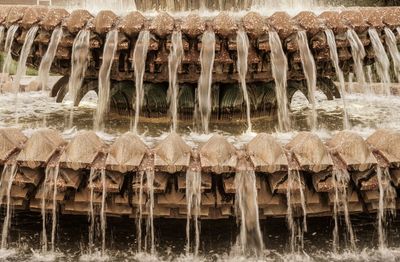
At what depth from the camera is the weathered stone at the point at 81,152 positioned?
4.50 m

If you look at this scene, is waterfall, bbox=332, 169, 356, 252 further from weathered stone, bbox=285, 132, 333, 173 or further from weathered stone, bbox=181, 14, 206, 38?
weathered stone, bbox=181, 14, 206, 38

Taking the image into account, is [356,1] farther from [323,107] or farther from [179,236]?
[179,236]

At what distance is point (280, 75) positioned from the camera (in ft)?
19.3

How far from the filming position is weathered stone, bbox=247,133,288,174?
4.46 meters

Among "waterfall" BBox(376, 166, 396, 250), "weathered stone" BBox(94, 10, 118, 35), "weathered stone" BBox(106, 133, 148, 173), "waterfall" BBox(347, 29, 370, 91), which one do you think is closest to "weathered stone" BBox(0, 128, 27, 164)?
"weathered stone" BBox(106, 133, 148, 173)

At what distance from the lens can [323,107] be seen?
8.34 m

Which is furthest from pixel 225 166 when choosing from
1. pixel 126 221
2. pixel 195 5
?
pixel 195 5

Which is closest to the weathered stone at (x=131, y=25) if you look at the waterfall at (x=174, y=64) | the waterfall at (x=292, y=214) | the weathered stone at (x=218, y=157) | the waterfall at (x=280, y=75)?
the waterfall at (x=174, y=64)

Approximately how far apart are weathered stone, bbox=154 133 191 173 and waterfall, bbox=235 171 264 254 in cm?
43

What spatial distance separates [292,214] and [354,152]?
70cm

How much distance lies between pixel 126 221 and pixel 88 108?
3.12m

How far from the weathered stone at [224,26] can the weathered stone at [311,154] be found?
1.36 metres

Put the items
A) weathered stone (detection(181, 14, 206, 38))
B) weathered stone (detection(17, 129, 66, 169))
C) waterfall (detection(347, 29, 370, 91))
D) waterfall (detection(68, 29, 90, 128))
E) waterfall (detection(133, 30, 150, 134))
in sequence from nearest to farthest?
weathered stone (detection(17, 129, 66, 169))
weathered stone (detection(181, 14, 206, 38))
waterfall (detection(133, 30, 150, 134))
waterfall (detection(68, 29, 90, 128))
waterfall (detection(347, 29, 370, 91))

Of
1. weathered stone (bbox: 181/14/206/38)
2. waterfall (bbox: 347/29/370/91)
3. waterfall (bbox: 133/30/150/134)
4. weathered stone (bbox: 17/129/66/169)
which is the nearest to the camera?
weathered stone (bbox: 17/129/66/169)
